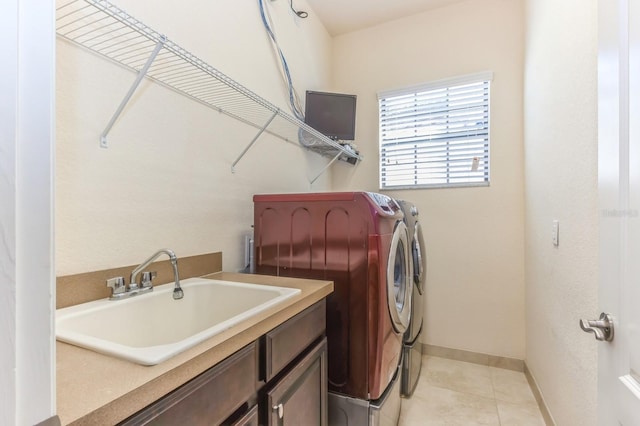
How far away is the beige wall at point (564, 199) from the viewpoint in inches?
46.6

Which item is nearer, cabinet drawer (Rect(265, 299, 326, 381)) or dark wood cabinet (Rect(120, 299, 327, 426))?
dark wood cabinet (Rect(120, 299, 327, 426))

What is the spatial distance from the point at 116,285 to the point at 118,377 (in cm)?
62

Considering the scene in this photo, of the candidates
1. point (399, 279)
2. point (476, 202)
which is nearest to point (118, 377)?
point (399, 279)

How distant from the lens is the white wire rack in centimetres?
94

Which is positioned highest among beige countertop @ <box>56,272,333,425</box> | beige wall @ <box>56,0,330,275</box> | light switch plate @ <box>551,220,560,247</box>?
beige wall @ <box>56,0,330,275</box>

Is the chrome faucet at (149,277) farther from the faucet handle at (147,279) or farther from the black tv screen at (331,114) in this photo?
the black tv screen at (331,114)

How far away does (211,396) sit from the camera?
685 mm

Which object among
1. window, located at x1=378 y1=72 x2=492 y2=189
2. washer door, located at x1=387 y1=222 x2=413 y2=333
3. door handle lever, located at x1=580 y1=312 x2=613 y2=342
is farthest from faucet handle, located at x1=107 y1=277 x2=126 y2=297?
window, located at x1=378 y1=72 x2=492 y2=189

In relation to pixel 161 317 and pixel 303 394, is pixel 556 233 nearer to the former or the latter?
pixel 303 394

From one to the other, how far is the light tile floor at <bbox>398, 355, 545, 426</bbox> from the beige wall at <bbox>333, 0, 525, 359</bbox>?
208 mm

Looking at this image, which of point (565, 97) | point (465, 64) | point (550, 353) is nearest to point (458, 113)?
point (465, 64)

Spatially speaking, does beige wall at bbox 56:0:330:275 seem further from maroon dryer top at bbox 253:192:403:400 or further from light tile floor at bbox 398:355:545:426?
light tile floor at bbox 398:355:545:426

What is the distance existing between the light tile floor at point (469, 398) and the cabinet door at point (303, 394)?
2.97ft

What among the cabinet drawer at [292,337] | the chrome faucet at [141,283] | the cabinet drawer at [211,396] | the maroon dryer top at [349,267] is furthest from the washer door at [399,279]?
the chrome faucet at [141,283]
